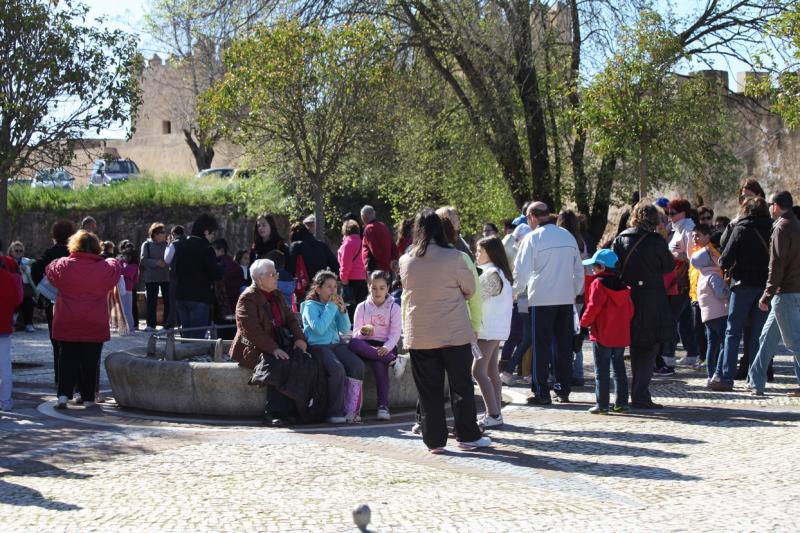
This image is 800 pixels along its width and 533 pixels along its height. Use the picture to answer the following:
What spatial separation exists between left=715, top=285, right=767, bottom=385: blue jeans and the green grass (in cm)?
2113

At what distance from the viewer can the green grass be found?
29.4 m

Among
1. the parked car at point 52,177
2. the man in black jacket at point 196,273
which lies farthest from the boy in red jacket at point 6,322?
the parked car at point 52,177

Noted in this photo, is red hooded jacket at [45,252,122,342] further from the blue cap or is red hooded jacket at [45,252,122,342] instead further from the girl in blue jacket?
the blue cap

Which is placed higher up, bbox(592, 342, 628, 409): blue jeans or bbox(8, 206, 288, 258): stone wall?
bbox(8, 206, 288, 258): stone wall

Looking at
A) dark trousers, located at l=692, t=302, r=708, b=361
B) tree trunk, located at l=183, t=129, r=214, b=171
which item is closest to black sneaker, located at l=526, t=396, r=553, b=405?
dark trousers, located at l=692, t=302, r=708, b=361

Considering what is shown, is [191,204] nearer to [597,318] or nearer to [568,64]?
[568,64]

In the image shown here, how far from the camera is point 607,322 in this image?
10.2m

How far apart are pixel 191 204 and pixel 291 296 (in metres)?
17.9

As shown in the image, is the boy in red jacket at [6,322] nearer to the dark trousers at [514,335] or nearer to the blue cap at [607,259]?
the dark trousers at [514,335]

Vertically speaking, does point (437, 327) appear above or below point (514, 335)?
above

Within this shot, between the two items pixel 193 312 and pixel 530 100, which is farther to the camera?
pixel 530 100

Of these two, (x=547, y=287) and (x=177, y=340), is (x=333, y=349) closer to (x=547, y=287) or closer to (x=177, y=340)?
(x=177, y=340)

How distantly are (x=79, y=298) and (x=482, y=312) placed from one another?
3953mm

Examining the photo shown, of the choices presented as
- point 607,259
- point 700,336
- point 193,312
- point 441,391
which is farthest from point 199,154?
point 441,391
